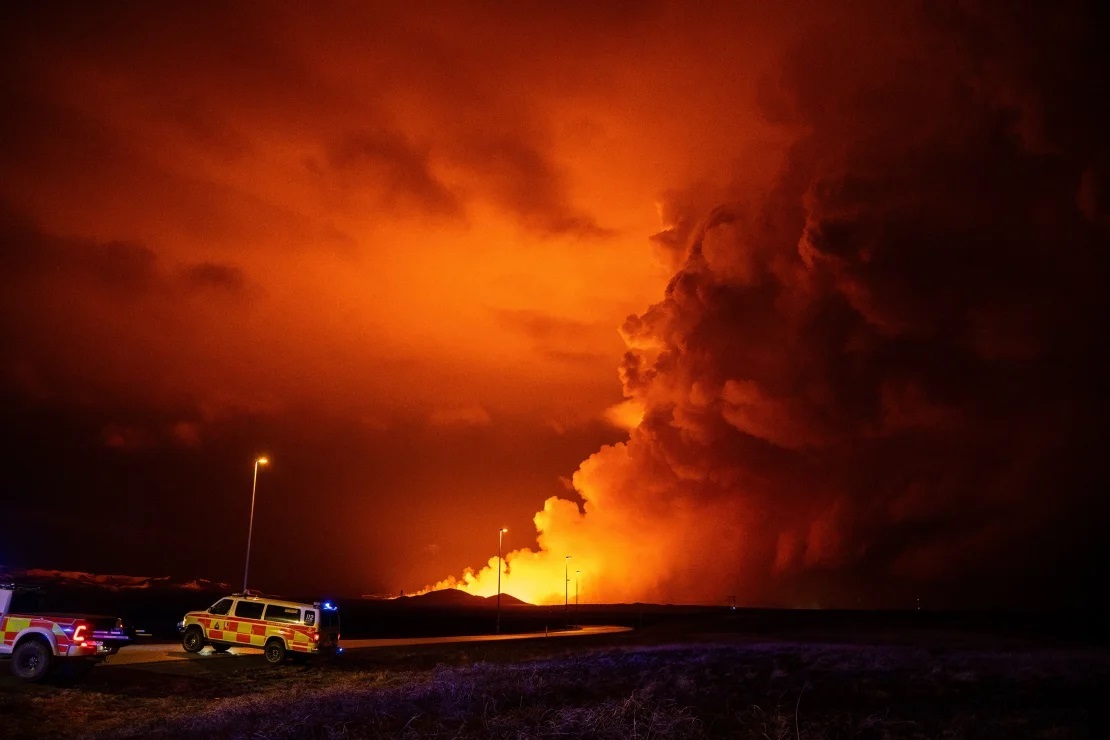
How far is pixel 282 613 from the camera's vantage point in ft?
81.0

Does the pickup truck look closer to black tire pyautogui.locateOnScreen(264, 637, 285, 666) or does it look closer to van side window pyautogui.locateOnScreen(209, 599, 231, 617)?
black tire pyautogui.locateOnScreen(264, 637, 285, 666)

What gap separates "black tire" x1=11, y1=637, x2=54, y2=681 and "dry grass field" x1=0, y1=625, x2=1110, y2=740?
0.54 m

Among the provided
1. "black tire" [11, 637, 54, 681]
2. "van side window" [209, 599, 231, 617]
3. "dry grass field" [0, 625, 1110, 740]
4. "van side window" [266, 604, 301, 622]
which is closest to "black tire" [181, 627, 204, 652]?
"dry grass field" [0, 625, 1110, 740]

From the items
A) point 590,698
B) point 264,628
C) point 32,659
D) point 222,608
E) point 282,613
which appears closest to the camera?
point 590,698

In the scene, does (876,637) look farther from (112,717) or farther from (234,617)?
(112,717)

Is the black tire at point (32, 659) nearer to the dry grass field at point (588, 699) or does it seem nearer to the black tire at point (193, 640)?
the dry grass field at point (588, 699)

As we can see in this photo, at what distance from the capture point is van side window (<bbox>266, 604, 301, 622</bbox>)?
24.6 meters

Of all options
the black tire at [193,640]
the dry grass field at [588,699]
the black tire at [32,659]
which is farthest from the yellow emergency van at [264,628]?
the black tire at [32,659]

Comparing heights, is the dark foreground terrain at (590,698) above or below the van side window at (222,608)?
below

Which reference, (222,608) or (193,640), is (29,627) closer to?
(193,640)

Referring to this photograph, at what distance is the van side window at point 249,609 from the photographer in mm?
24766

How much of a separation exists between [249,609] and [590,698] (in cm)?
1434

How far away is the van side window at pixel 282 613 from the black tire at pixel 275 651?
0.64 meters

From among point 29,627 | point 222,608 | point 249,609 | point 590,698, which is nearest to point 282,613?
point 249,609
